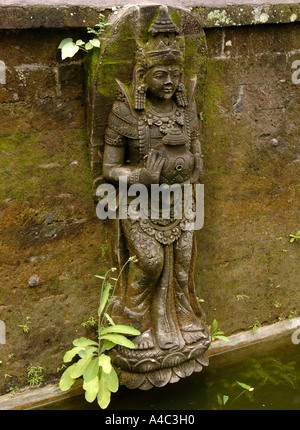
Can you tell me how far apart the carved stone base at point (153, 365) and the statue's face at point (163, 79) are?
1694 mm

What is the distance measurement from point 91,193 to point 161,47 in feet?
3.62

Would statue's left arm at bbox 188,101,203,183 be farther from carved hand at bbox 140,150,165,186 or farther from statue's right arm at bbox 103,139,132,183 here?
statue's right arm at bbox 103,139,132,183

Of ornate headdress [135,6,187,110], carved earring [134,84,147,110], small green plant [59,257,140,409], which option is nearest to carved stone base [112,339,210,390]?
small green plant [59,257,140,409]

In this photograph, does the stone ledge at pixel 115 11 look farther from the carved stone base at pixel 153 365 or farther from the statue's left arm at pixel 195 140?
the carved stone base at pixel 153 365

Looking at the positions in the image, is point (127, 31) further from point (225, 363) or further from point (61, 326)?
point (225, 363)

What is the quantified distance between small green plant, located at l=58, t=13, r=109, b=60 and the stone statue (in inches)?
10.3

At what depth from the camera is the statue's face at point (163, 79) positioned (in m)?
3.10

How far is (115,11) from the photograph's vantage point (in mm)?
3197

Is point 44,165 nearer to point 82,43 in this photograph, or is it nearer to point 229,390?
point 82,43

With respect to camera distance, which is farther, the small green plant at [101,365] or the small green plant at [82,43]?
the small green plant at [101,365]

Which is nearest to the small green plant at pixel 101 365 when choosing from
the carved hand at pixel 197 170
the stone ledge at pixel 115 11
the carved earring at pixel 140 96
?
the carved hand at pixel 197 170

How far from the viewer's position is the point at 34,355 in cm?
373

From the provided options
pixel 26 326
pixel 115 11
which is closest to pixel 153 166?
pixel 115 11

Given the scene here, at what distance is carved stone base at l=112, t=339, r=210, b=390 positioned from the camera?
3473mm
